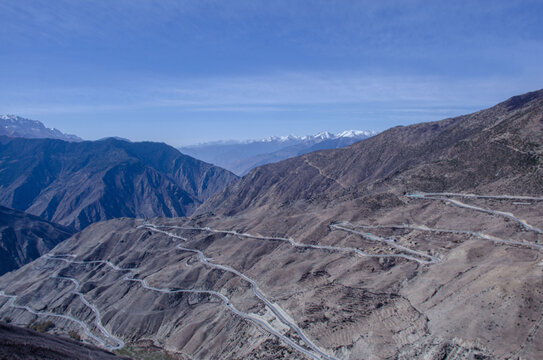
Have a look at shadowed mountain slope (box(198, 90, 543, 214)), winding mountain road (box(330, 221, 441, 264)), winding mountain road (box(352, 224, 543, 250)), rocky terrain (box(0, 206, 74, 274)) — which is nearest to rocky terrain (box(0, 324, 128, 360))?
winding mountain road (box(330, 221, 441, 264))

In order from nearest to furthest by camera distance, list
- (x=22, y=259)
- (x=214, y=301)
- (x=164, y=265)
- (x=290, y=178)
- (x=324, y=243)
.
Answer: (x=214, y=301) → (x=324, y=243) → (x=164, y=265) → (x=22, y=259) → (x=290, y=178)

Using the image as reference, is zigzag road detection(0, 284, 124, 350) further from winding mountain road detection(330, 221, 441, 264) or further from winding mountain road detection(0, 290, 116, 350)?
winding mountain road detection(330, 221, 441, 264)

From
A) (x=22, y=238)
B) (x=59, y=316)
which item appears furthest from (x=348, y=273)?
(x=22, y=238)

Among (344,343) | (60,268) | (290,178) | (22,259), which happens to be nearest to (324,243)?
(344,343)

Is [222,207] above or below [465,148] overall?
below

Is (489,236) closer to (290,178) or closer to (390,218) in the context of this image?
(390,218)

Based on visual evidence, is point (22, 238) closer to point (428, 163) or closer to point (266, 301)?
point (266, 301)

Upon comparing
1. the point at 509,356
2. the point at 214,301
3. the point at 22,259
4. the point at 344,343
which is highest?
the point at 509,356

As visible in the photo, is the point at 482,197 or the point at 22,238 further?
the point at 22,238
